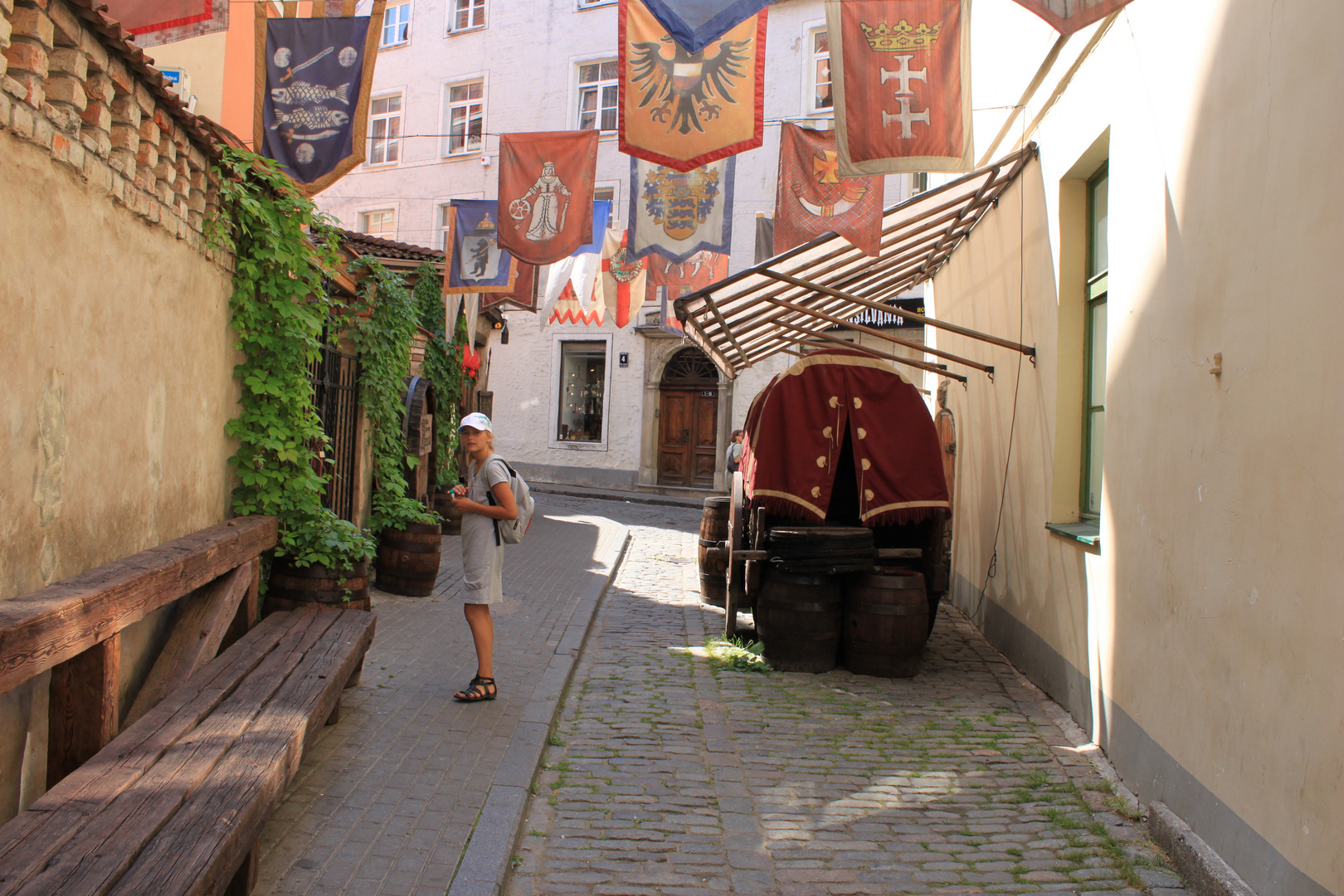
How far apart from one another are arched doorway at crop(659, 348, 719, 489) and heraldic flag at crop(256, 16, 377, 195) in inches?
642

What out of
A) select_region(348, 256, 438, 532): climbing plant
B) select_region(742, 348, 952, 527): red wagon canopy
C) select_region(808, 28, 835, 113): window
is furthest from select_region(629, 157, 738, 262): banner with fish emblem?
select_region(808, 28, 835, 113): window

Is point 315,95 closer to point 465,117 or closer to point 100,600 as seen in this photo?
point 100,600

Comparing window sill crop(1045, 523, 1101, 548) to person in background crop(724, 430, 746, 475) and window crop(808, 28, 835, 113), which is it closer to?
person in background crop(724, 430, 746, 475)

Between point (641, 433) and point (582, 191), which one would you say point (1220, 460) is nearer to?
point (582, 191)

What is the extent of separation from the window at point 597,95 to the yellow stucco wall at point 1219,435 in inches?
738

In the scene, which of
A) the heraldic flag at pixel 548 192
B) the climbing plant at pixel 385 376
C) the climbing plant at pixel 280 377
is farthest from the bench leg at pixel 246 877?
the heraldic flag at pixel 548 192

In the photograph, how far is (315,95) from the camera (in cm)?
681

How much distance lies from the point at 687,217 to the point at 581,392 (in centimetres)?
1476

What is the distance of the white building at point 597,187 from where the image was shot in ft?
74.5

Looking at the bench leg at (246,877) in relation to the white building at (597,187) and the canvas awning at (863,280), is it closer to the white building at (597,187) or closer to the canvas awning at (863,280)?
the canvas awning at (863,280)

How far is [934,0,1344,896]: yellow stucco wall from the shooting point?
288 cm

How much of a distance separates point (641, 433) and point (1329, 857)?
20.6 metres

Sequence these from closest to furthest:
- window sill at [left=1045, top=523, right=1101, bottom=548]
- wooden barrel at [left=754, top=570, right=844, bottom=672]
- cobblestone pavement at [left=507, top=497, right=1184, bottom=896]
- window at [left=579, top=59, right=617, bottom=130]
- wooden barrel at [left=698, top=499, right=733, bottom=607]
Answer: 1. cobblestone pavement at [left=507, top=497, right=1184, bottom=896]
2. window sill at [left=1045, top=523, right=1101, bottom=548]
3. wooden barrel at [left=754, top=570, right=844, bottom=672]
4. wooden barrel at [left=698, top=499, right=733, bottom=607]
5. window at [left=579, top=59, right=617, bottom=130]

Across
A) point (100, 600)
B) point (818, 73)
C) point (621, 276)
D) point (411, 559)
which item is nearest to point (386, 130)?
point (818, 73)
